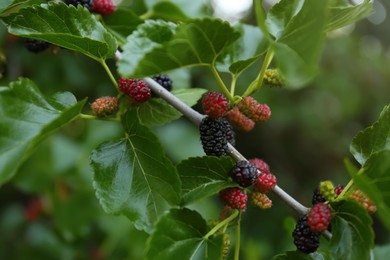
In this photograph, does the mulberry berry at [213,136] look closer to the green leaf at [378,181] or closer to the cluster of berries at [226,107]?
the cluster of berries at [226,107]

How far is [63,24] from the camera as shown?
0.75 m

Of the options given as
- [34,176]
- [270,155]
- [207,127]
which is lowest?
[270,155]

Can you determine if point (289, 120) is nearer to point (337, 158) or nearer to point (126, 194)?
point (337, 158)

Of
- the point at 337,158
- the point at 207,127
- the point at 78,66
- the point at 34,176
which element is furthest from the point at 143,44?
the point at 337,158

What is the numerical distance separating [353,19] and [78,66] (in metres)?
1.36

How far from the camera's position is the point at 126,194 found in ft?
2.42

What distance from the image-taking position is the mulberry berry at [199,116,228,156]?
29.0 inches

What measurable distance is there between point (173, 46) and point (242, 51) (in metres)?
0.24

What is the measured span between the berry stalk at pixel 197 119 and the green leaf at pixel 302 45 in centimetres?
18

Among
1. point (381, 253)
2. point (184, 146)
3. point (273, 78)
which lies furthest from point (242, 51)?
point (184, 146)

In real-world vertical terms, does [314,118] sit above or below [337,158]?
above

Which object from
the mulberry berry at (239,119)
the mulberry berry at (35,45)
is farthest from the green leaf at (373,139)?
the mulberry berry at (35,45)

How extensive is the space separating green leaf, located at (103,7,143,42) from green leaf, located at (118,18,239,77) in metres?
0.29

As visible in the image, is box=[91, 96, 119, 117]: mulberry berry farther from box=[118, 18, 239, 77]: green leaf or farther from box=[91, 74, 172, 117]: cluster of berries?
box=[118, 18, 239, 77]: green leaf
